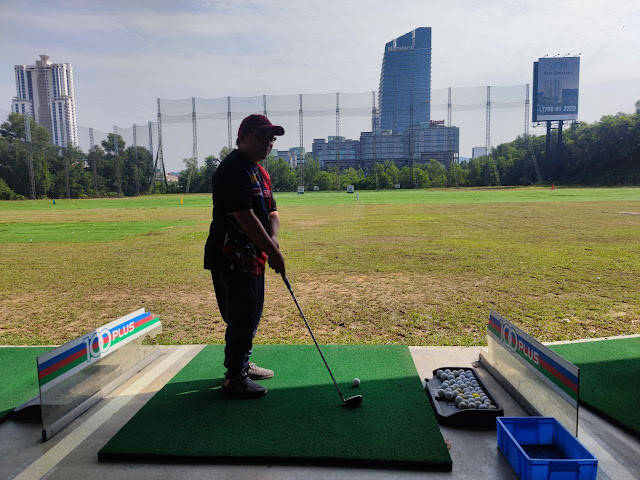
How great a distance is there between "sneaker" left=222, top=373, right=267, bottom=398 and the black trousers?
0.15 feet

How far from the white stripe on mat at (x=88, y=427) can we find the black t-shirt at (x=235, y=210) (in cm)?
105

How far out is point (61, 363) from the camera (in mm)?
2562

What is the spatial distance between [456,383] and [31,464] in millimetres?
2447

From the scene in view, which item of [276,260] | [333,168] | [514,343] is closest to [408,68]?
[333,168]

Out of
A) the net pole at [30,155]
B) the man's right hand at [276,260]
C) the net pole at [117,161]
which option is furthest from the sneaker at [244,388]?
the net pole at [117,161]

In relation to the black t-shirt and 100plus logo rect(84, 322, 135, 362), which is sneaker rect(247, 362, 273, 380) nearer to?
the black t-shirt

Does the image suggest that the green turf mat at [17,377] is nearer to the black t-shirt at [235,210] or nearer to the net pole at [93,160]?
the black t-shirt at [235,210]

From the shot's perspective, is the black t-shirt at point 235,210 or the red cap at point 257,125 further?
the red cap at point 257,125

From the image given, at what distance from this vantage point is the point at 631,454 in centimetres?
233

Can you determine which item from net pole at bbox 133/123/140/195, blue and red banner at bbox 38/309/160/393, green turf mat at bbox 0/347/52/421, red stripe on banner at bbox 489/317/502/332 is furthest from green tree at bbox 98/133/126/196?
red stripe on banner at bbox 489/317/502/332

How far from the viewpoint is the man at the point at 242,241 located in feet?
8.76

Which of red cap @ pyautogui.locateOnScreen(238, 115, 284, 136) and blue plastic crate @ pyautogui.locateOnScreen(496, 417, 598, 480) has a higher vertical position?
red cap @ pyautogui.locateOnScreen(238, 115, 284, 136)

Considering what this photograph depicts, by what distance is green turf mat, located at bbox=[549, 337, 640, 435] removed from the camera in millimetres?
2727

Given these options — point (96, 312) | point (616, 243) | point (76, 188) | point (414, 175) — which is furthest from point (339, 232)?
point (414, 175)
